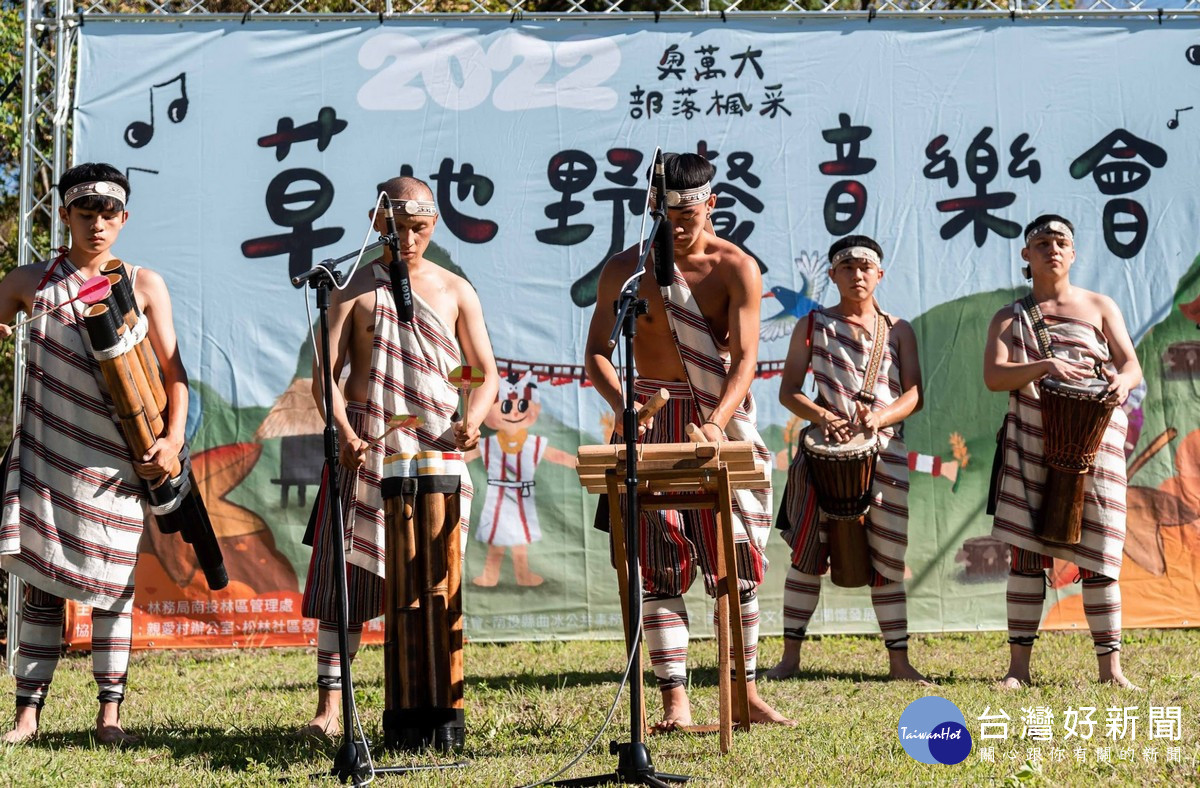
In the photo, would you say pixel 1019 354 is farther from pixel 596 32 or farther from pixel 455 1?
pixel 455 1

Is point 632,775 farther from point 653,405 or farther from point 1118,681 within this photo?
point 1118,681

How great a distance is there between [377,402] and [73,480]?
1.07m

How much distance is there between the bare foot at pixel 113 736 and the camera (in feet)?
14.8

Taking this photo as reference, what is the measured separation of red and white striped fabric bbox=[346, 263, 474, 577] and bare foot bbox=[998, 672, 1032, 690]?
7.94ft

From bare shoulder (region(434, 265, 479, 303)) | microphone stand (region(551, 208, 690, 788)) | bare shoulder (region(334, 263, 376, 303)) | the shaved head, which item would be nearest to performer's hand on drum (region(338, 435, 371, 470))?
bare shoulder (region(334, 263, 376, 303))

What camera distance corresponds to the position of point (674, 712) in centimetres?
439

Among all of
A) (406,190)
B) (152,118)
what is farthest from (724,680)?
(152,118)

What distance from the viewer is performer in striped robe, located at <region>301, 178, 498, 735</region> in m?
4.63

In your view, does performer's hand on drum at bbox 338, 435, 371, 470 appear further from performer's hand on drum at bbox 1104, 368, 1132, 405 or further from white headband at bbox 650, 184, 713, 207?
performer's hand on drum at bbox 1104, 368, 1132, 405

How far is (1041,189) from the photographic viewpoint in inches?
291

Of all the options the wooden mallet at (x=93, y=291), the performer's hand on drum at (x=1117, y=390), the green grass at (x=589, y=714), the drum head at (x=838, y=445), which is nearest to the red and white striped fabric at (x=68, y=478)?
the wooden mallet at (x=93, y=291)

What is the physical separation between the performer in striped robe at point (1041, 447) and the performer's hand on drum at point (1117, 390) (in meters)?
0.01

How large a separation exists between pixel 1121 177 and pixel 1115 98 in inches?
17.7

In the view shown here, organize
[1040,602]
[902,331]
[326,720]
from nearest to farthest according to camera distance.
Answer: [326,720]
[1040,602]
[902,331]
